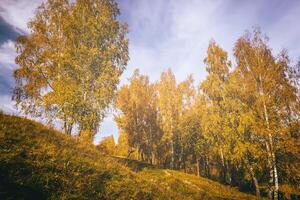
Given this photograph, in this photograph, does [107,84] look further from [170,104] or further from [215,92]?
[170,104]

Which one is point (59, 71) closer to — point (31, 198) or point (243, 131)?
point (31, 198)

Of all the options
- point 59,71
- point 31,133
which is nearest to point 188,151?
point 59,71

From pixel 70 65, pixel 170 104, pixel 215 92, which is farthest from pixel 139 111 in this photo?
pixel 70 65

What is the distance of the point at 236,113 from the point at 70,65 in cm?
1716

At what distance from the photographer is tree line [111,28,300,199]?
49.6ft

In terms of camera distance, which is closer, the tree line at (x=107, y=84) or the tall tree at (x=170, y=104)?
the tree line at (x=107, y=84)

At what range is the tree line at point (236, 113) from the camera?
49.6ft

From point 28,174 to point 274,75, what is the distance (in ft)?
61.5

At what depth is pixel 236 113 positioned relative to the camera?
66.8ft

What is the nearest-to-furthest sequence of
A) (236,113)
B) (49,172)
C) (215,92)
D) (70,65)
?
(49,172) → (70,65) → (236,113) → (215,92)

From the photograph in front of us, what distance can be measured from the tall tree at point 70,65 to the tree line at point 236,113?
2.63 metres

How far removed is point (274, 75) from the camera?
16.5 metres

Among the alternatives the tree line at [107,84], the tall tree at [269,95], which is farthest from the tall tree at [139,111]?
the tall tree at [269,95]

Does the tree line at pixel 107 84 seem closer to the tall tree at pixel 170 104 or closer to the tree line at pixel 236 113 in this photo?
the tree line at pixel 236 113
